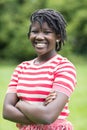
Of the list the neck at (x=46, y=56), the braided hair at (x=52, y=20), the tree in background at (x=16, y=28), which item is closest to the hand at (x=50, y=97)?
the neck at (x=46, y=56)

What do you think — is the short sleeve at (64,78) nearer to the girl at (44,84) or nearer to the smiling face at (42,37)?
the girl at (44,84)

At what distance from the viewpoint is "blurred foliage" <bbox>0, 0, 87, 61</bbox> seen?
28.9m

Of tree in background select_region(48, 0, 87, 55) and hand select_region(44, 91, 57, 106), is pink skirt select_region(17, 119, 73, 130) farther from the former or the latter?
tree in background select_region(48, 0, 87, 55)

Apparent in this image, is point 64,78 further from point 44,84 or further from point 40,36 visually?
point 40,36

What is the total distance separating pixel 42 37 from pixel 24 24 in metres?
26.6

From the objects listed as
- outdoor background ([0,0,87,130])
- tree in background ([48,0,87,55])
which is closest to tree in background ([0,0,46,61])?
outdoor background ([0,0,87,130])

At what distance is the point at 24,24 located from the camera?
29578mm

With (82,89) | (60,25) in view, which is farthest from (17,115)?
(82,89)

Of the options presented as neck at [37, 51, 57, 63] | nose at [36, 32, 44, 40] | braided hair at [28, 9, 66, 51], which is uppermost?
braided hair at [28, 9, 66, 51]

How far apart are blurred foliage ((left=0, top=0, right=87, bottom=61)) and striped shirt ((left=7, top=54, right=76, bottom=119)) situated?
Answer: 2494cm

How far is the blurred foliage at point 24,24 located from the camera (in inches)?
1138

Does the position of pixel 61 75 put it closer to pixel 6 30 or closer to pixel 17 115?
pixel 17 115

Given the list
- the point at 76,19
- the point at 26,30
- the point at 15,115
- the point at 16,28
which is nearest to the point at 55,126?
the point at 15,115

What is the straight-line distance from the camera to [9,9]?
31.5m
